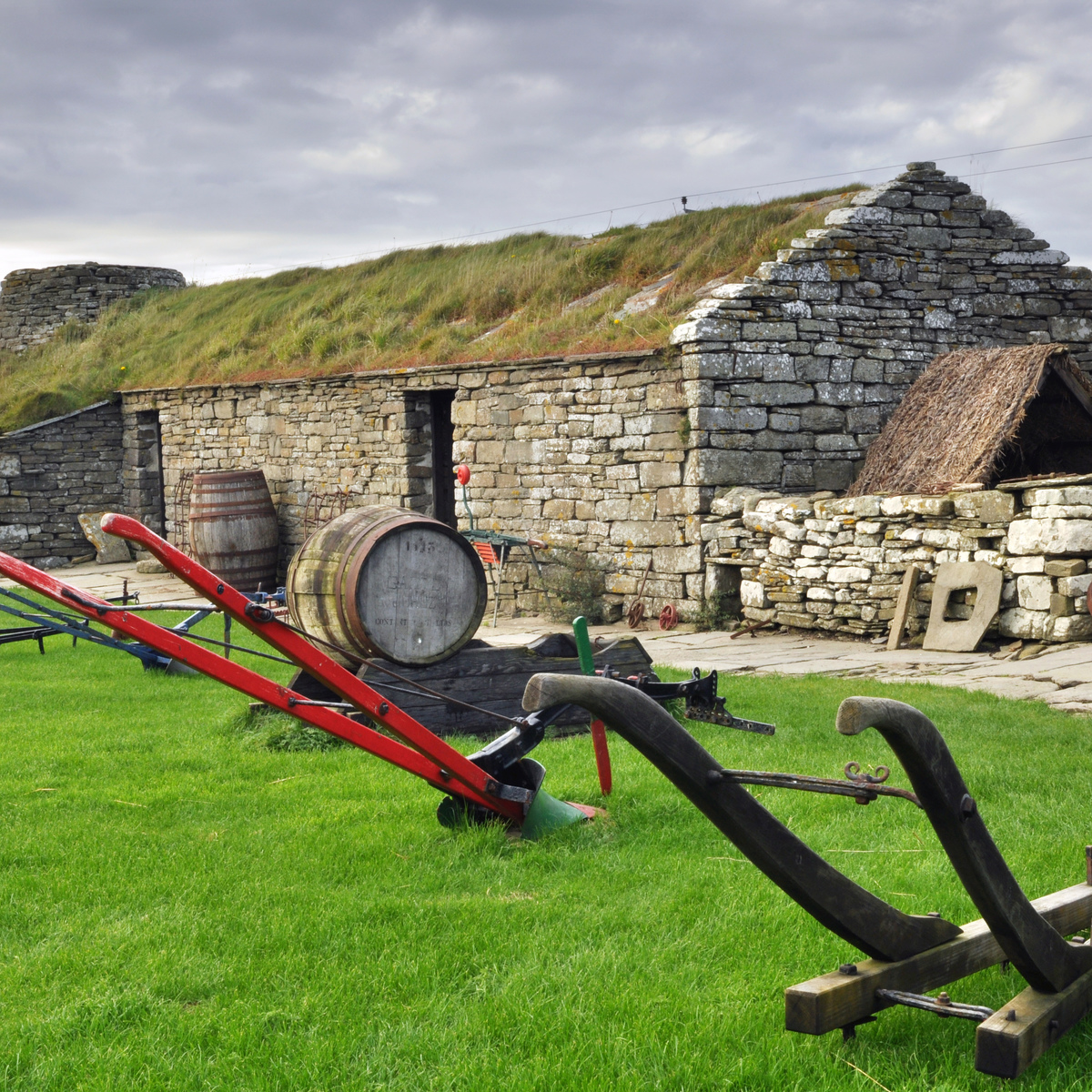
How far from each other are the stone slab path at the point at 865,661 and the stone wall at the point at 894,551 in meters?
0.23

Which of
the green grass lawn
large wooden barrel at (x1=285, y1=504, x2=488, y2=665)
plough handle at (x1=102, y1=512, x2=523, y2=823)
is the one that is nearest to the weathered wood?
large wooden barrel at (x1=285, y1=504, x2=488, y2=665)

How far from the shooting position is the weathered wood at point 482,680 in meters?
6.41

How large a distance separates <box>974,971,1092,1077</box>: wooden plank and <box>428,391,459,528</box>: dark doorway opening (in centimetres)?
1186

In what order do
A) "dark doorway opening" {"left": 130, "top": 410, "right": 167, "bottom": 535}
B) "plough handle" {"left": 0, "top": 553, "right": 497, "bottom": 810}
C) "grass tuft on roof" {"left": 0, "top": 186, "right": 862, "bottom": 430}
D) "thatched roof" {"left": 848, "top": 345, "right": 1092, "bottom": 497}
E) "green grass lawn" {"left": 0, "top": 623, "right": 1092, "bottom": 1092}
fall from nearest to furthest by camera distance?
"green grass lawn" {"left": 0, "top": 623, "right": 1092, "bottom": 1092} < "plough handle" {"left": 0, "top": 553, "right": 497, "bottom": 810} < "thatched roof" {"left": 848, "top": 345, "right": 1092, "bottom": 497} < "grass tuft on roof" {"left": 0, "top": 186, "right": 862, "bottom": 430} < "dark doorway opening" {"left": 130, "top": 410, "right": 167, "bottom": 535}

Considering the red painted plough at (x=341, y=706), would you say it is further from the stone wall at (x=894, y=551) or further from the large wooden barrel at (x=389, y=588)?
the stone wall at (x=894, y=551)

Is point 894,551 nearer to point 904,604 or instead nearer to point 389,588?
point 904,604

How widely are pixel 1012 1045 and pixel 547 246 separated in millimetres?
15040

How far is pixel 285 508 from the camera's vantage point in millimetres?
15852

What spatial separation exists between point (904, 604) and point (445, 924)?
21.6ft

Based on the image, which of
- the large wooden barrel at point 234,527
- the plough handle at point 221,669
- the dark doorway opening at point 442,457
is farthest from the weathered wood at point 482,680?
the large wooden barrel at point 234,527

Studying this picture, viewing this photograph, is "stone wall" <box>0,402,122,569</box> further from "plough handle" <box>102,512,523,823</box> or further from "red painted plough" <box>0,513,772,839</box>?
"plough handle" <box>102,512,523,823</box>

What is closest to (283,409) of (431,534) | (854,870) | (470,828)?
(431,534)

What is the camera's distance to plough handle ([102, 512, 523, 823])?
143 inches

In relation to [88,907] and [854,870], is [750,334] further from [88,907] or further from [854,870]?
[88,907]
